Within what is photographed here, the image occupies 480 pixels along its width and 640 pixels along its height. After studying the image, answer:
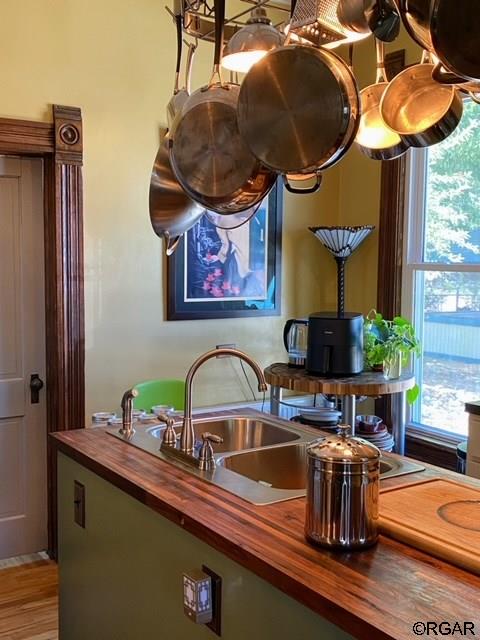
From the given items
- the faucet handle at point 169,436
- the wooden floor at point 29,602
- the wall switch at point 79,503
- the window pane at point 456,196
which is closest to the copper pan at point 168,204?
the faucet handle at point 169,436

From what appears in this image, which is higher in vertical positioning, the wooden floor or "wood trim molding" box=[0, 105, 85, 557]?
"wood trim molding" box=[0, 105, 85, 557]

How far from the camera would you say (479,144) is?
10.8ft

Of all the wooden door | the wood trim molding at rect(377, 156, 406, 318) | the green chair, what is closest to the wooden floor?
the wooden door

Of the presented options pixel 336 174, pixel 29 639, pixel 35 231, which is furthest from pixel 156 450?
pixel 336 174

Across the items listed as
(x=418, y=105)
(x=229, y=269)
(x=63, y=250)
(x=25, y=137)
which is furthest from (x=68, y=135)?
(x=418, y=105)

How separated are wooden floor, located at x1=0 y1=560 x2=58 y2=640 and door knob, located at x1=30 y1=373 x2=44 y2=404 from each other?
2.64 ft

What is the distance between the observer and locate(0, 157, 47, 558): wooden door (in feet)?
11.0

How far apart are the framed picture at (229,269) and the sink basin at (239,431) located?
50.7 inches

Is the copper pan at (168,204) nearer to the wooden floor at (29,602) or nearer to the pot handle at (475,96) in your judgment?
the pot handle at (475,96)

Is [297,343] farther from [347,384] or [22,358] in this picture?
[22,358]

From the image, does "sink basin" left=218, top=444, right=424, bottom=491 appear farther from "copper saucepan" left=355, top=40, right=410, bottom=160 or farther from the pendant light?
the pendant light

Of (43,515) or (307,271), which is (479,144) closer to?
(307,271)

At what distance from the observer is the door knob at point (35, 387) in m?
3.46

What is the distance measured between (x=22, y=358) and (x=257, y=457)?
5.96 ft
